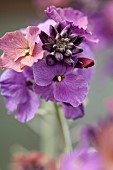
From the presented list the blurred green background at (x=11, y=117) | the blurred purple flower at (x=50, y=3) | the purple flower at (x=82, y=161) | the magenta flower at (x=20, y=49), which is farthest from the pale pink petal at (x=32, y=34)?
the blurred green background at (x=11, y=117)

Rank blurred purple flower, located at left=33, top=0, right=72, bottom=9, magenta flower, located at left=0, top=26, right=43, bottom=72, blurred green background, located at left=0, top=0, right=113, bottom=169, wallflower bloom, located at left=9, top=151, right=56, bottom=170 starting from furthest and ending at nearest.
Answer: blurred green background, located at left=0, top=0, right=113, bottom=169
blurred purple flower, located at left=33, top=0, right=72, bottom=9
wallflower bloom, located at left=9, top=151, right=56, bottom=170
magenta flower, located at left=0, top=26, right=43, bottom=72

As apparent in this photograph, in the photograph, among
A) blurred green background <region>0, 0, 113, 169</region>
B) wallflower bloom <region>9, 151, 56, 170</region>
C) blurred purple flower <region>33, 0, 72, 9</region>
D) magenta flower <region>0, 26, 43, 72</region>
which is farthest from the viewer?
blurred green background <region>0, 0, 113, 169</region>

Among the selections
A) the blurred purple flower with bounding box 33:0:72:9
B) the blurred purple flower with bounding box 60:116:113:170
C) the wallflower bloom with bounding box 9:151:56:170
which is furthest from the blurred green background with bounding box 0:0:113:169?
the blurred purple flower with bounding box 60:116:113:170

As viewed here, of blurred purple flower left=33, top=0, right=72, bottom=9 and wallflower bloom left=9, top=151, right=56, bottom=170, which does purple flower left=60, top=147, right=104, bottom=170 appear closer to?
wallflower bloom left=9, top=151, right=56, bottom=170

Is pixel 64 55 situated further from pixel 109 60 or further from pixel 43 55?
pixel 109 60

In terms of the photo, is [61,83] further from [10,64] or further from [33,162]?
[33,162]

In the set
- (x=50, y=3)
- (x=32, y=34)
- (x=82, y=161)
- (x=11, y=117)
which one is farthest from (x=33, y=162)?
(x=11, y=117)

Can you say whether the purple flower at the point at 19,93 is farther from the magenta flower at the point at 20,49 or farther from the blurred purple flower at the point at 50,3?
the blurred purple flower at the point at 50,3

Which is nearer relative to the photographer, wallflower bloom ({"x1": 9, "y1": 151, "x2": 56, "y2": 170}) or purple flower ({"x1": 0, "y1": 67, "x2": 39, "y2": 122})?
purple flower ({"x1": 0, "y1": 67, "x2": 39, "y2": 122})
